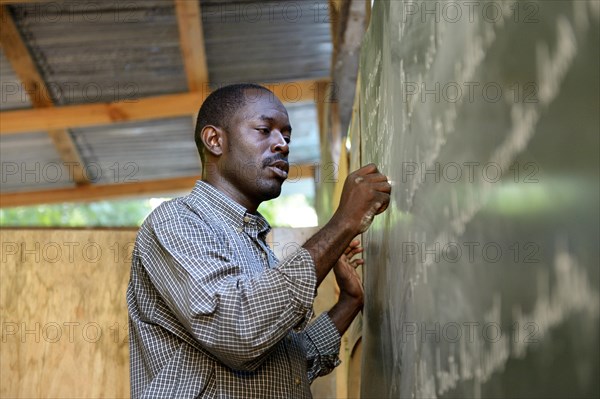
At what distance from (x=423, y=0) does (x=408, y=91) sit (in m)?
0.27

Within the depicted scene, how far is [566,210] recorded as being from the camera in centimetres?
104

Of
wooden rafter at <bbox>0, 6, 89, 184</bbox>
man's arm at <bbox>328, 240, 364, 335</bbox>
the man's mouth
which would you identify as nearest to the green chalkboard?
the man's mouth

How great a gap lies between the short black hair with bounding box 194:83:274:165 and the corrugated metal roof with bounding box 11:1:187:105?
3.76 meters

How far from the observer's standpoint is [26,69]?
688 cm

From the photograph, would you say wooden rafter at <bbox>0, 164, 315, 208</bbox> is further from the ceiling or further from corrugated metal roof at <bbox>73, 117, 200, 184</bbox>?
the ceiling

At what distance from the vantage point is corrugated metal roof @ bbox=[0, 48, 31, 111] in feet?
23.0

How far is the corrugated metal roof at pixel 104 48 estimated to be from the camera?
6.40 meters

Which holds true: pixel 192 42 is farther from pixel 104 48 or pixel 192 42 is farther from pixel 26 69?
pixel 26 69

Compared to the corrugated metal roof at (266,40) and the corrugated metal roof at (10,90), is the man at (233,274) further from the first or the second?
the corrugated metal roof at (10,90)

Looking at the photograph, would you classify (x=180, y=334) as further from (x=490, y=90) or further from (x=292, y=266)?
(x=490, y=90)

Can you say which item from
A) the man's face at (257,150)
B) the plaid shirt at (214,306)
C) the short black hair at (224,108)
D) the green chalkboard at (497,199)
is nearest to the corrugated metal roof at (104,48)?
the short black hair at (224,108)

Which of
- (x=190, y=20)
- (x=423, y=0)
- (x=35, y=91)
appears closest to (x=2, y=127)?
(x=35, y=91)

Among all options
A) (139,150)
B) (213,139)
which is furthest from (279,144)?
(139,150)

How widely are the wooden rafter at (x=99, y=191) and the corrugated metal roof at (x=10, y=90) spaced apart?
7.66 ft
